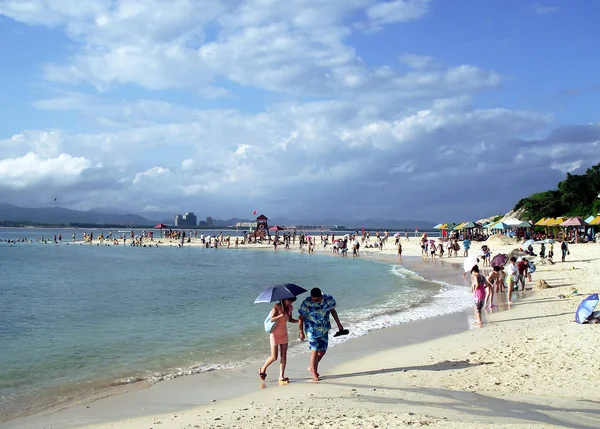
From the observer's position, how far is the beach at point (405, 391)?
19.2 ft

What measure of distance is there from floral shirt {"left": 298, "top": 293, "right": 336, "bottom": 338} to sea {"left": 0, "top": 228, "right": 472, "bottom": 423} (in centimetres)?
272

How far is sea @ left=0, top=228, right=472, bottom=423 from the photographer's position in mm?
9172

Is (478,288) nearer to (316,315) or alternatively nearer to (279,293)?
(316,315)

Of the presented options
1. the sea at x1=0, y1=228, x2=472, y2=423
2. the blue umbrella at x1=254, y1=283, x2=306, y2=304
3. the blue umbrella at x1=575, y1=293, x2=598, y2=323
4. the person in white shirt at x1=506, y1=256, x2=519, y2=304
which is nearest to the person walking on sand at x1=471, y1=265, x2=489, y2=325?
the blue umbrella at x1=575, y1=293, x2=598, y2=323

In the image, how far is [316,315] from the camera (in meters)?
7.63

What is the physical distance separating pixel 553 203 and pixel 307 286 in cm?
3966

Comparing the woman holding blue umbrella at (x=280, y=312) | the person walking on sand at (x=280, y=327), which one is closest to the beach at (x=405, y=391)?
the person walking on sand at (x=280, y=327)

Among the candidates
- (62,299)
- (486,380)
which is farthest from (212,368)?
(62,299)

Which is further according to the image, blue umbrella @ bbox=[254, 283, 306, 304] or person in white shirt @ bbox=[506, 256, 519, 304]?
person in white shirt @ bbox=[506, 256, 519, 304]

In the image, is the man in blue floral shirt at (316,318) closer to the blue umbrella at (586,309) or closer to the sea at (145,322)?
the sea at (145,322)

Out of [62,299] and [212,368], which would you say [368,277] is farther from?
[212,368]

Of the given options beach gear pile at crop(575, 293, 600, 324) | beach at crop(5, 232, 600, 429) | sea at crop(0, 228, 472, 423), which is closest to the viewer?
beach at crop(5, 232, 600, 429)

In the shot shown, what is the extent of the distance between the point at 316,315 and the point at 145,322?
29.6ft

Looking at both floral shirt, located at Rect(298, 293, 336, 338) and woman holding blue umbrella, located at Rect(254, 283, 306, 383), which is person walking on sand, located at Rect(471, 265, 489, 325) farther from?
woman holding blue umbrella, located at Rect(254, 283, 306, 383)
